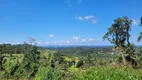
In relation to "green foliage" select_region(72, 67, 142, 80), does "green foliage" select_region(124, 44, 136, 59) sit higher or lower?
higher

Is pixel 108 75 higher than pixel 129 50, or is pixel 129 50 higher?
pixel 129 50

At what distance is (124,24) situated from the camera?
148ft

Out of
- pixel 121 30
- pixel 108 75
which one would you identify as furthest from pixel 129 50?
pixel 108 75

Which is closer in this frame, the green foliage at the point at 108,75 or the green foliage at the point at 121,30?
the green foliage at the point at 108,75

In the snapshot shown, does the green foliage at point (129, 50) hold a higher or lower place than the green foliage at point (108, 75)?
higher

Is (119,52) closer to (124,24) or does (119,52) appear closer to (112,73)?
(124,24)

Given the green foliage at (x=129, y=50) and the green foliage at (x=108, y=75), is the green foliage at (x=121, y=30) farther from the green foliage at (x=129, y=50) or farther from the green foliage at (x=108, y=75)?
the green foliage at (x=108, y=75)

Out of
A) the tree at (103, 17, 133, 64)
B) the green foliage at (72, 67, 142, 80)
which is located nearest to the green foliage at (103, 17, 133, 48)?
the tree at (103, 17, 133, 64)

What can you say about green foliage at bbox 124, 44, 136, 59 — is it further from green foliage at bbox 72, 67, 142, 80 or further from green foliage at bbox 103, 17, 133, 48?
green foliage at bbox 72, 67, 142, 80

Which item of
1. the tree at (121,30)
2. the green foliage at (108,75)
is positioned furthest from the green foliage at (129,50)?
the green foliage at (108,75)

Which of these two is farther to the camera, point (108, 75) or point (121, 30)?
point (121, 30)

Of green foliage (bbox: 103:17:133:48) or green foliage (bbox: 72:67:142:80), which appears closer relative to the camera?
green foliage (bbox: 72:67:142:80)

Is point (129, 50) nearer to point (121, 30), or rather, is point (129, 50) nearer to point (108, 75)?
point (121, 30)

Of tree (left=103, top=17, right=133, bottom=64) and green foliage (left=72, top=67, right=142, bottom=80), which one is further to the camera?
tree (left=103, top=17, right=133, bottom=64)
